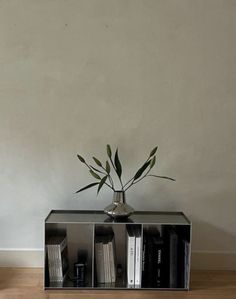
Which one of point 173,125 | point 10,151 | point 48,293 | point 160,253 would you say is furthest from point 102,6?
point 48,293

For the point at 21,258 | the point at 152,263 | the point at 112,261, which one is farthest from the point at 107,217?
the point at 21,258

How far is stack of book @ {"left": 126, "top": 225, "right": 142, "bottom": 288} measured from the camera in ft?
5.85

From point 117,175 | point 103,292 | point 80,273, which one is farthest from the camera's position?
point 117,175

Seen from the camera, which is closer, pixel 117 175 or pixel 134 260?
pixel 134 260

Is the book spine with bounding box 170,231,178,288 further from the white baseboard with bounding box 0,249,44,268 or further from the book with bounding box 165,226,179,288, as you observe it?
the white baseboard with bounding box 0,249,44,268

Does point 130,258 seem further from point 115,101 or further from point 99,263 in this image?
point 115,101

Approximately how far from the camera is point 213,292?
5.78 feet

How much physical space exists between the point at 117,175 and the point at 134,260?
1.52ft

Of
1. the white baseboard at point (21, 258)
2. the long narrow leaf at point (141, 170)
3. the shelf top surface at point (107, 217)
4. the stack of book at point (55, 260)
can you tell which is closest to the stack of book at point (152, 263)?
the shelf top surface at point (107, 217)

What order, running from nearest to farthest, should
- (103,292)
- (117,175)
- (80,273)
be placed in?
(103,292) → (80,273) → (117,175)

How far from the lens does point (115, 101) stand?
2006 millimetres

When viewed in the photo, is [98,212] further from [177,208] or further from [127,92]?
[127,92]

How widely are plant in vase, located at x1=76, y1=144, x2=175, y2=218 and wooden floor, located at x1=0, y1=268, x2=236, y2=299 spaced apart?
15.1 inches

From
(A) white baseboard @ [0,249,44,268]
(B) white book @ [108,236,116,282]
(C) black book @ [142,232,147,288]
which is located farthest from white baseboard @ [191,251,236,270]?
(A) white baseboard @ [0,249,44,268]
